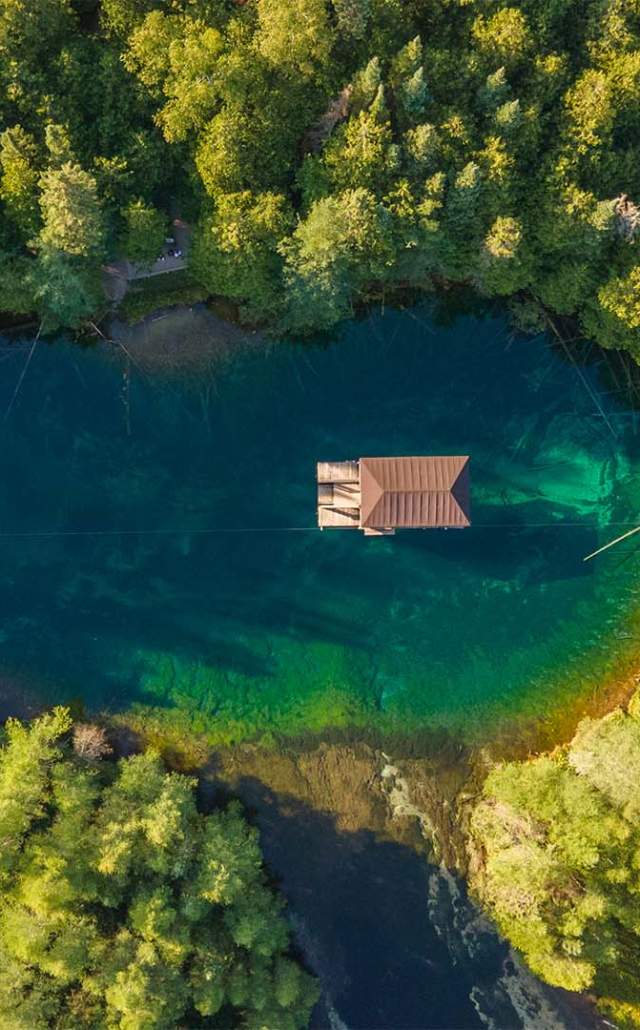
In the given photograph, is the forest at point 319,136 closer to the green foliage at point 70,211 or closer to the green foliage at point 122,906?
the green foliage at point 70,211

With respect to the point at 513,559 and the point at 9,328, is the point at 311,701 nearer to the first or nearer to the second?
the point at 513,559

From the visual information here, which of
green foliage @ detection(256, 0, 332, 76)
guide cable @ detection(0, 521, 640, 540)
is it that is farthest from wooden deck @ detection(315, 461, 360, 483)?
green foliage @ detection(256, 0, 332, 76)

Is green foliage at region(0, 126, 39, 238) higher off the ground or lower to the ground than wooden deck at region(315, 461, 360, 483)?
higher

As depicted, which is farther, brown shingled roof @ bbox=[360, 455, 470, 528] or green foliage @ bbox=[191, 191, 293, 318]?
brown shingled roof @ bbox=[360, 455, 470, 528]

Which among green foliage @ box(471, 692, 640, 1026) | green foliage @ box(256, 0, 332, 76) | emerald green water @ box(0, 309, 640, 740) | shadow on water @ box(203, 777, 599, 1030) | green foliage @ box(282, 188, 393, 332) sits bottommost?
shadow on water @ box(203, 777, 599, 1030)

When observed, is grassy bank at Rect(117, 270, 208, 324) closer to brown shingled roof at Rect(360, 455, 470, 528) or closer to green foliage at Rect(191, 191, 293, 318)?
green foliage at Rect(191, 191, 293, 318)

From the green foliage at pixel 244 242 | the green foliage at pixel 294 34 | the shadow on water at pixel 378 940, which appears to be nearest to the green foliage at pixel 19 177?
the green foliage at pixel 244 242

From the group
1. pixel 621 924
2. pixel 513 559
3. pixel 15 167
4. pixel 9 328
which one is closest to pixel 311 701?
pixel 513 559
